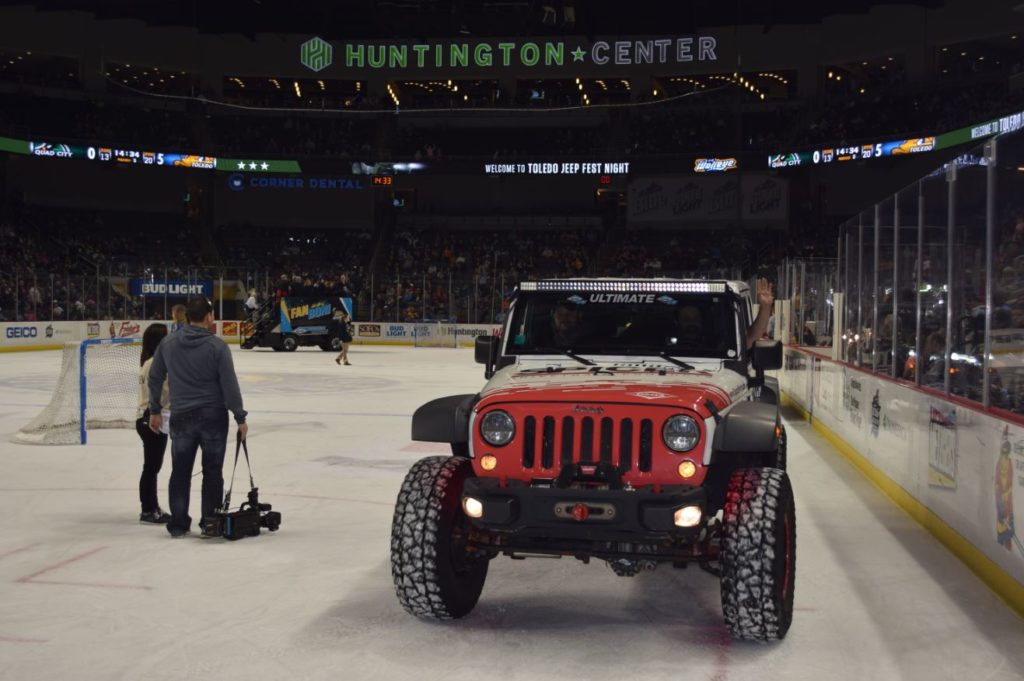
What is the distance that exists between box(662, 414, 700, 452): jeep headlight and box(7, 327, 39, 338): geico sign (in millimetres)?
31708

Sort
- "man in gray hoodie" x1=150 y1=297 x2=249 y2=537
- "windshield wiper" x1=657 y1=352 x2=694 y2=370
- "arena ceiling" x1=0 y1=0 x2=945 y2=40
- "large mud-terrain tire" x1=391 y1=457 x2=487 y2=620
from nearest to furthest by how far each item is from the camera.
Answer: "large mud-terrain tire" x1=391 y1=457 x2=487 y2=620
"windshield wiper" x1=657 y1=352 x2=694 y2=370
"man in gray hoodie" x1=150 y1=297 x2=249 y2=537
"arena ceiling" x1=0 y1=0 x2=945 y2=40

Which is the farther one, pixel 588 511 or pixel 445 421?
pixel 445 421

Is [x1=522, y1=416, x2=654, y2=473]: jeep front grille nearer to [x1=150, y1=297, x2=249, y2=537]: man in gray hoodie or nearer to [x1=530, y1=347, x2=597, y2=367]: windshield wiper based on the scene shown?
[x1=530, y1=347, x2=597, y2=367]: windshield wiper

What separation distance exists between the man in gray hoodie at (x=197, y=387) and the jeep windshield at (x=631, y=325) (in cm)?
216

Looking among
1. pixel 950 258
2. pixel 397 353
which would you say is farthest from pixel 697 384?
pixel 397 353

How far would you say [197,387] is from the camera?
7.79 m

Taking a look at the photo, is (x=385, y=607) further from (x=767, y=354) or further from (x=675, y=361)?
(x=767, y=354)

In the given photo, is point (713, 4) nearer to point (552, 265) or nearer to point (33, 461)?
point (552, 265)

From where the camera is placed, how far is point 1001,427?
691 cm

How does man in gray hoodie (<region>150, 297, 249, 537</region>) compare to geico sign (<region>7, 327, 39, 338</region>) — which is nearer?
man in gray hoodie (<region>150, 297, 249, 537</region>)

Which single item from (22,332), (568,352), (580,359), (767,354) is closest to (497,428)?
(580,359)

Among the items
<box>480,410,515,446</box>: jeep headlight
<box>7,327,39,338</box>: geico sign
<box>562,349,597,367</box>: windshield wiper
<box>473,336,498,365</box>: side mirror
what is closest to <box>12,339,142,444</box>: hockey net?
<box>473,336,498,365</box>: side mirror

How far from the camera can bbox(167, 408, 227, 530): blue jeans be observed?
778 cm

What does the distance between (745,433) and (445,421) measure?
1.57 metres
